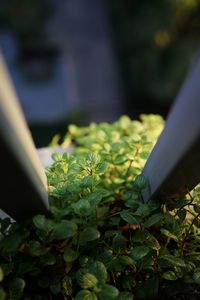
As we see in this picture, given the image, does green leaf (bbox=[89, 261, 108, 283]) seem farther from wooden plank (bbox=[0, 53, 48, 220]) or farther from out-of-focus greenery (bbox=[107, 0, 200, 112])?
out-of-focus greenery (bbox=[107, 0, 200, 112])

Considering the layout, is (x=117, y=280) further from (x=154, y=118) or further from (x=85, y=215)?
(x=154, y=118)

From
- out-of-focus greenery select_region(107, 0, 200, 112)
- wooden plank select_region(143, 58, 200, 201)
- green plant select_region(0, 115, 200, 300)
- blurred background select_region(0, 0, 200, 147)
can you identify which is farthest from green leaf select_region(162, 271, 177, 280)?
out-of-focus greenery select_region(107, 0, 200, 112)

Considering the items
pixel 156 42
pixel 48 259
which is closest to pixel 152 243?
pixel 48 259

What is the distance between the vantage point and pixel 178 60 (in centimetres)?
454

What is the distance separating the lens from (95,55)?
5.36 metres

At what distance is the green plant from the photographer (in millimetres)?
581

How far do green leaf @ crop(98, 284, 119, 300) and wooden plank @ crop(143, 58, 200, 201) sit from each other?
0.15 metres

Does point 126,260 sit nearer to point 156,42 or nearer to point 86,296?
point 86,296

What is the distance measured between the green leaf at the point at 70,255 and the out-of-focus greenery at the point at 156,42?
4038mm

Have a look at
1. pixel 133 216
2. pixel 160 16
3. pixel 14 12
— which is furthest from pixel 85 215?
pixel 14 12

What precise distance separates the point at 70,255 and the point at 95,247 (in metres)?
0.05

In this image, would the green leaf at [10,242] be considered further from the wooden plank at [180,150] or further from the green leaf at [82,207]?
the wooden plank at [180,150]

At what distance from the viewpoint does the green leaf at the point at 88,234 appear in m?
0.59

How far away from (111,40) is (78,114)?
105 cm
